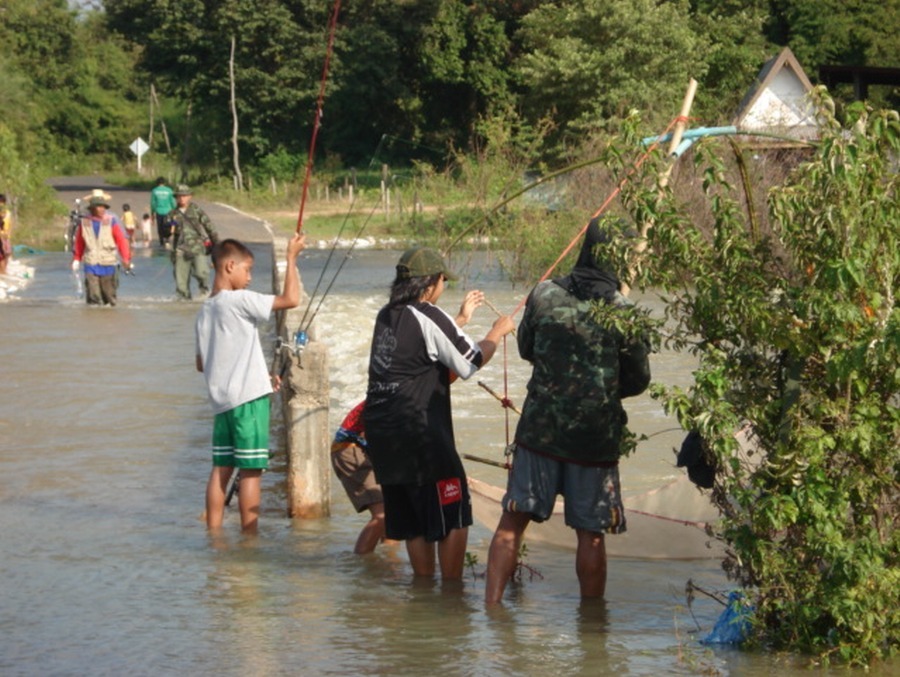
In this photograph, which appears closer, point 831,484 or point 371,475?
point 831,484

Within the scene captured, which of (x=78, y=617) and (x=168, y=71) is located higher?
(x=168, y=71)

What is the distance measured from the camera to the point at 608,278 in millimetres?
6938

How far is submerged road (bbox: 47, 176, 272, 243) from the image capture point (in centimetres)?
4647

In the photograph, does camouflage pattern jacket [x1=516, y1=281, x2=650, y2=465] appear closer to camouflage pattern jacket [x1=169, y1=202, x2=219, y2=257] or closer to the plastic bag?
the plastic bag

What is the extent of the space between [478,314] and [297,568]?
48.9 feet

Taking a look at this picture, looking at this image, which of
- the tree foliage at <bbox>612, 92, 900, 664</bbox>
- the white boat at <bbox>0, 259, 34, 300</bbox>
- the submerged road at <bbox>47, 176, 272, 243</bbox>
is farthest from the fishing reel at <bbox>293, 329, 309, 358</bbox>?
the submerged road at <bbox>47, 176, 272, 243</bbox>

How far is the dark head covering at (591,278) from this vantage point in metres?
6.89

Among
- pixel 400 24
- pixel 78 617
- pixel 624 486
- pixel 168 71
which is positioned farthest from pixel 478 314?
pixel 168 71

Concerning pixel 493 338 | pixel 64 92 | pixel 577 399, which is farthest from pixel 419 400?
pixel 64 92

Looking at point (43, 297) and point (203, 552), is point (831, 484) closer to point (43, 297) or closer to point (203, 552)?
point (203, 552)

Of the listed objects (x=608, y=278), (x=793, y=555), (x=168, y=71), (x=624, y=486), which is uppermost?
(x=168, y=71)

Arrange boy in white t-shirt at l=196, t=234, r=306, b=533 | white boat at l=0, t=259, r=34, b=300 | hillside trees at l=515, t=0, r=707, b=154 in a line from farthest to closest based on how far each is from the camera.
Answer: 1. hillside trees at l=515, t=0, r=707, b=154
2. white boat at l=0, t=259, r=34, b=300
3. boy in white t-shirt at l=196, t=234, r=306, b=533

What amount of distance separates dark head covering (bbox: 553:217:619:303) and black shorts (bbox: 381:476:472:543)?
1140 millimetres

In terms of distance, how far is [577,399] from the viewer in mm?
6945
